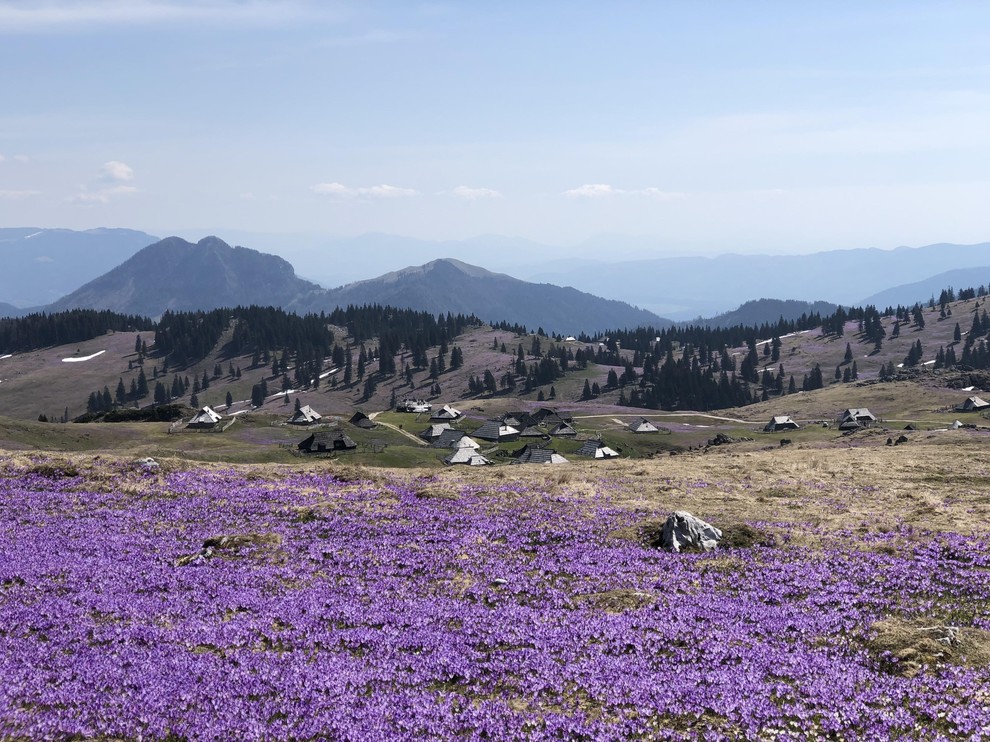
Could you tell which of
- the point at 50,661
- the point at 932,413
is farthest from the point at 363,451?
the point at 932,413

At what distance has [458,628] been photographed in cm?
1739

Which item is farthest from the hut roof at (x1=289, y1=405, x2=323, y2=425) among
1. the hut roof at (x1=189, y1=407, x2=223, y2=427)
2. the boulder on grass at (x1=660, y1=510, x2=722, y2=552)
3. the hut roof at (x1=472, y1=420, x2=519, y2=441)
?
the boulder on grass at (x1=660, y1=510, x2=722, y2=552)

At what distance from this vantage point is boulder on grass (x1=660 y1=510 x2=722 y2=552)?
2506 cm

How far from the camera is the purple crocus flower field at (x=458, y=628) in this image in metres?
12.6

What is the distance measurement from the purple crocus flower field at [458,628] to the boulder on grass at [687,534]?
99 centimetres

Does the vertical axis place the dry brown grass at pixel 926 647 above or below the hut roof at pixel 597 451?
above

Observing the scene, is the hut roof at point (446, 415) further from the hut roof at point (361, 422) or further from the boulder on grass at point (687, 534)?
the boulder on grass at point (687, 534)

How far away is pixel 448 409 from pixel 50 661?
169720 millimetres

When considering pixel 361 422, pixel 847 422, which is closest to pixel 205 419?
pixel 361 422

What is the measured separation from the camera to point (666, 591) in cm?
2052

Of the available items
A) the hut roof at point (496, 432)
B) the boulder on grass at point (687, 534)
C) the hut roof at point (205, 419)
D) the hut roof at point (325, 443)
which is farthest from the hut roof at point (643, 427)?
the boulder on grass at point (687, 534)

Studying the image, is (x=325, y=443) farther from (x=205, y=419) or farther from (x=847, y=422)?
(x=847, y=422)

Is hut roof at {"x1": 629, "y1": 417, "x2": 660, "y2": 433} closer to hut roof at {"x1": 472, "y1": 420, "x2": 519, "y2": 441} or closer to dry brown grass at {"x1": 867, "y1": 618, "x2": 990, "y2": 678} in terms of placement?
hut roof at {"x1": 472, "y1": 420, "x2": 519, "y2": 441}

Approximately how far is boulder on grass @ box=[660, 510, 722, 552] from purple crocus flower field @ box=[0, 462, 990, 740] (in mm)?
992
